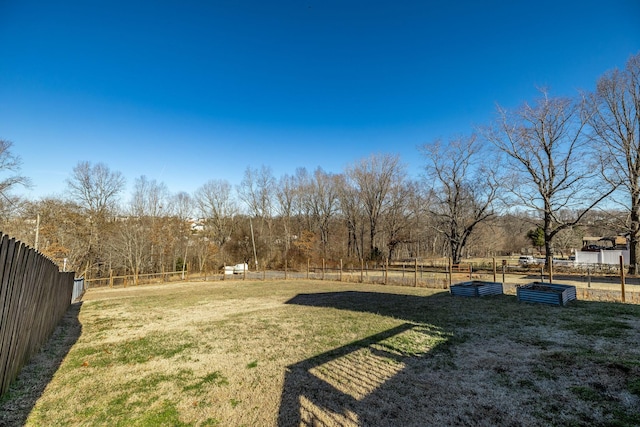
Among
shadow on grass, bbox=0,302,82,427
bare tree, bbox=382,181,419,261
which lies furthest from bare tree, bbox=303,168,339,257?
shadow on grass, bbox=0,302,82,427

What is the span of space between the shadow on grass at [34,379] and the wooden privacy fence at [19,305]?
133 millimetres

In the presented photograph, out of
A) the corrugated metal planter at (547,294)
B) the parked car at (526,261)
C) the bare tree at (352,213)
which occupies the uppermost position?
the bare tree at (352,213)

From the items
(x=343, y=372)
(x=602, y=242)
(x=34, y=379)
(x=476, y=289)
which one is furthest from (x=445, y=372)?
(x=602, y=242)

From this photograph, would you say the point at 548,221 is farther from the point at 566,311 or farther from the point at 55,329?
the point at 55,329

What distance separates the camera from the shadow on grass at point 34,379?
3.42 m

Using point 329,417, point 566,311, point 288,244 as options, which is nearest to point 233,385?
point 329,417

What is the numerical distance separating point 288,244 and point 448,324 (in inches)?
1266

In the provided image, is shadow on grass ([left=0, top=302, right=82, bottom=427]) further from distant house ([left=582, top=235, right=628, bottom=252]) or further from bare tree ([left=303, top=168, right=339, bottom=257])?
distant house ([left=582, top=235, right=628, bottom=252])

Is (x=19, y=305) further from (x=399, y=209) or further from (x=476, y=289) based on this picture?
(x=399, y=209)

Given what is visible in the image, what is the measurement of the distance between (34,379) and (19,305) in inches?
48.7

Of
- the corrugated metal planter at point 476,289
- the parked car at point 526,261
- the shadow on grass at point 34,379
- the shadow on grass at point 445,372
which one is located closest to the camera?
the shadow on grass at point 445,372

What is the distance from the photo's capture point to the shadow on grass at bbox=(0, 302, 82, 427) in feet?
11.2

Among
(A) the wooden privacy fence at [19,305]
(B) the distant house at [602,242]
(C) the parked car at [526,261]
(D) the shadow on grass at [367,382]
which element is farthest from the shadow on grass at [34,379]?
(B) the distant house at [602,242]

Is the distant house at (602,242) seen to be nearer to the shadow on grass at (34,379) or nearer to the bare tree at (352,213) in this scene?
the bare tree at (352,213)
